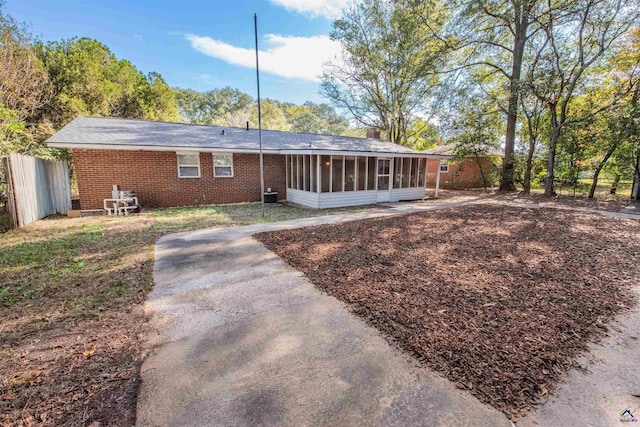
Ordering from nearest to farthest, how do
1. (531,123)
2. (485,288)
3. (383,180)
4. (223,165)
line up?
(485,288), (223,165), (383,180), (531,123)

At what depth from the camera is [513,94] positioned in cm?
1362

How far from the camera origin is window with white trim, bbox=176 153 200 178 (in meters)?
10.9

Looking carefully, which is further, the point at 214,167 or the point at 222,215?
the point at 214,167

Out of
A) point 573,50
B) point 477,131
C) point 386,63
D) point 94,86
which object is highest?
point 386,63

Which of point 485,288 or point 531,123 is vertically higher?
point 531,123

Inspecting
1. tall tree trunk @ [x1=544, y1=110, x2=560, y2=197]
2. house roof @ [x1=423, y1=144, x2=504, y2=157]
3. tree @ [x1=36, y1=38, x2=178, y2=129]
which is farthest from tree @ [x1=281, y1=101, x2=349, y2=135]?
tall tree trunk @ [x1=544, y1=110, x2=560, y2=197]

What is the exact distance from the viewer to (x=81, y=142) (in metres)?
8.76

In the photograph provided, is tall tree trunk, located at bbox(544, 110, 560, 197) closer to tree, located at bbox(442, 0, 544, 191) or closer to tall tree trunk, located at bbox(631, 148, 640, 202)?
tree, located at bbox(442, 0, 544, 191)

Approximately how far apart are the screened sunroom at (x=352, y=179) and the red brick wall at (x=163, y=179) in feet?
5.06

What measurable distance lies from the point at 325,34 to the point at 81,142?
18300 millimetres

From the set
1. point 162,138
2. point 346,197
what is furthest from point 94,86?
point 346,197

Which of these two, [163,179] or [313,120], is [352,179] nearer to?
[163,179]

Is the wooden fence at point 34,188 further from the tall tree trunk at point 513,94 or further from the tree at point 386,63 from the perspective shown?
the tall tree trunk at point 513,94

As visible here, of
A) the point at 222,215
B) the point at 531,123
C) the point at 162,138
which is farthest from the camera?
the point at 531,123
